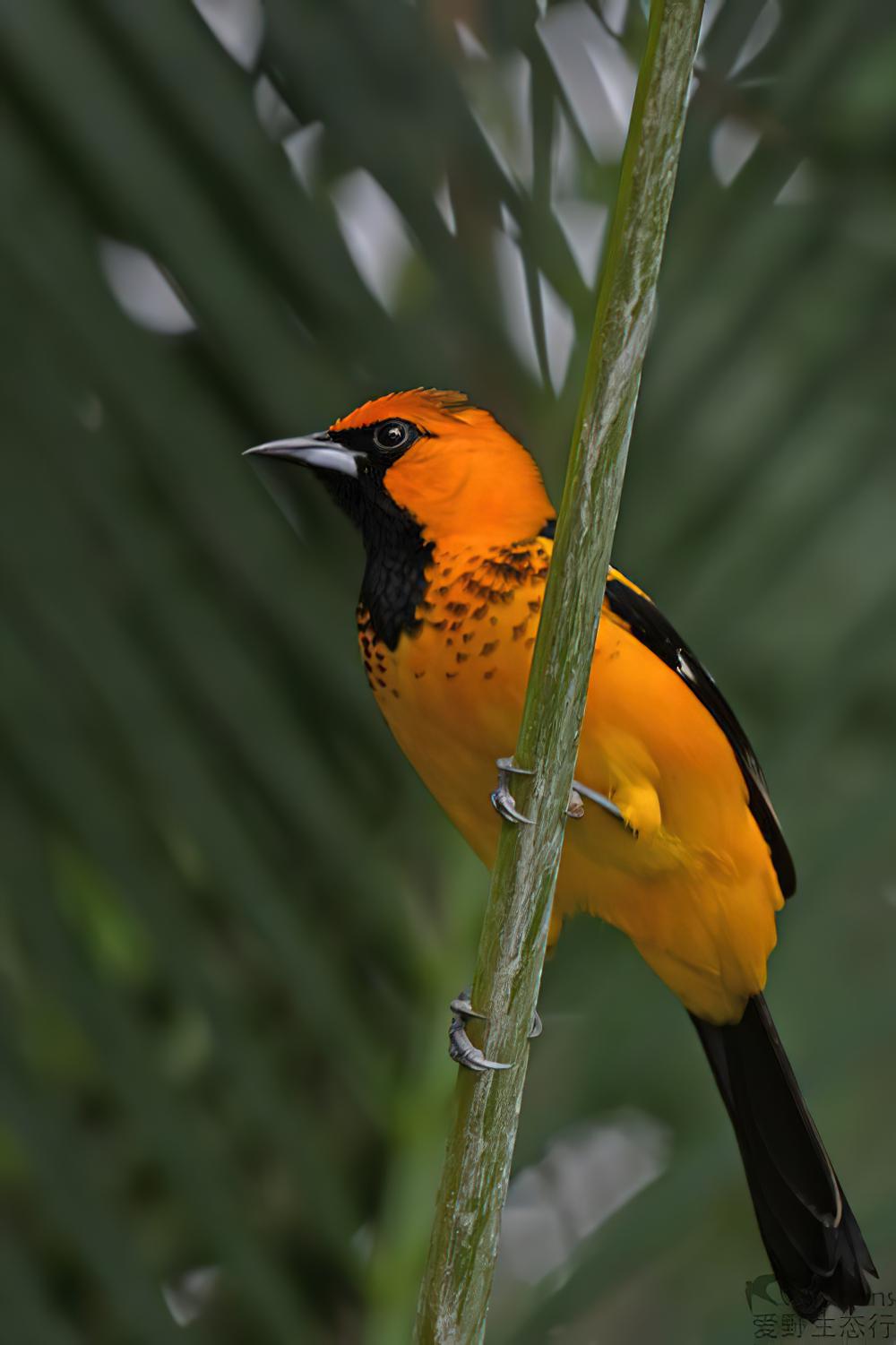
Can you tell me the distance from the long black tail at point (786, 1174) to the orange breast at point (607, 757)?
0.06 meters

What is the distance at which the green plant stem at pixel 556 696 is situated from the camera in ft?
1.13

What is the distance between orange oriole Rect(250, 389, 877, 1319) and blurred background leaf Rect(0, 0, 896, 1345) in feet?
0.10

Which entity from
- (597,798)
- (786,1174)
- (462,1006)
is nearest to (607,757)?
(597,798)

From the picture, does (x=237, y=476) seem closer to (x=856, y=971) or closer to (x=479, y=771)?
(x=479, y=771)

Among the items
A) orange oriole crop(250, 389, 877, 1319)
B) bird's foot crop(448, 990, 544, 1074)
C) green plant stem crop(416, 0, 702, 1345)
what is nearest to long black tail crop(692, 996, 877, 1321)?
orange oriole crop(250, 389, 877, 1319)

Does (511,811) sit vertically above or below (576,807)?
above

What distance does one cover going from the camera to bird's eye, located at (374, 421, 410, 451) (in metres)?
0.79

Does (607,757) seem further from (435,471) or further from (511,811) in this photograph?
(511,811)

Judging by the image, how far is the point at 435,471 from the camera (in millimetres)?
794

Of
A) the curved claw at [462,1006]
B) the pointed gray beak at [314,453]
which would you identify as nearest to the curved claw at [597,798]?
the curved claw at [462,1006]

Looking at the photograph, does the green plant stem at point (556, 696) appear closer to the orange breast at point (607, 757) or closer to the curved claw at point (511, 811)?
the curved claw at point (511, 811)

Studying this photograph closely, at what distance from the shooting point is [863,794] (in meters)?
0.78

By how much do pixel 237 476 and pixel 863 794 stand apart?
0.40 m

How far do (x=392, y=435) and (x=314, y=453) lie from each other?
0.06 meters
